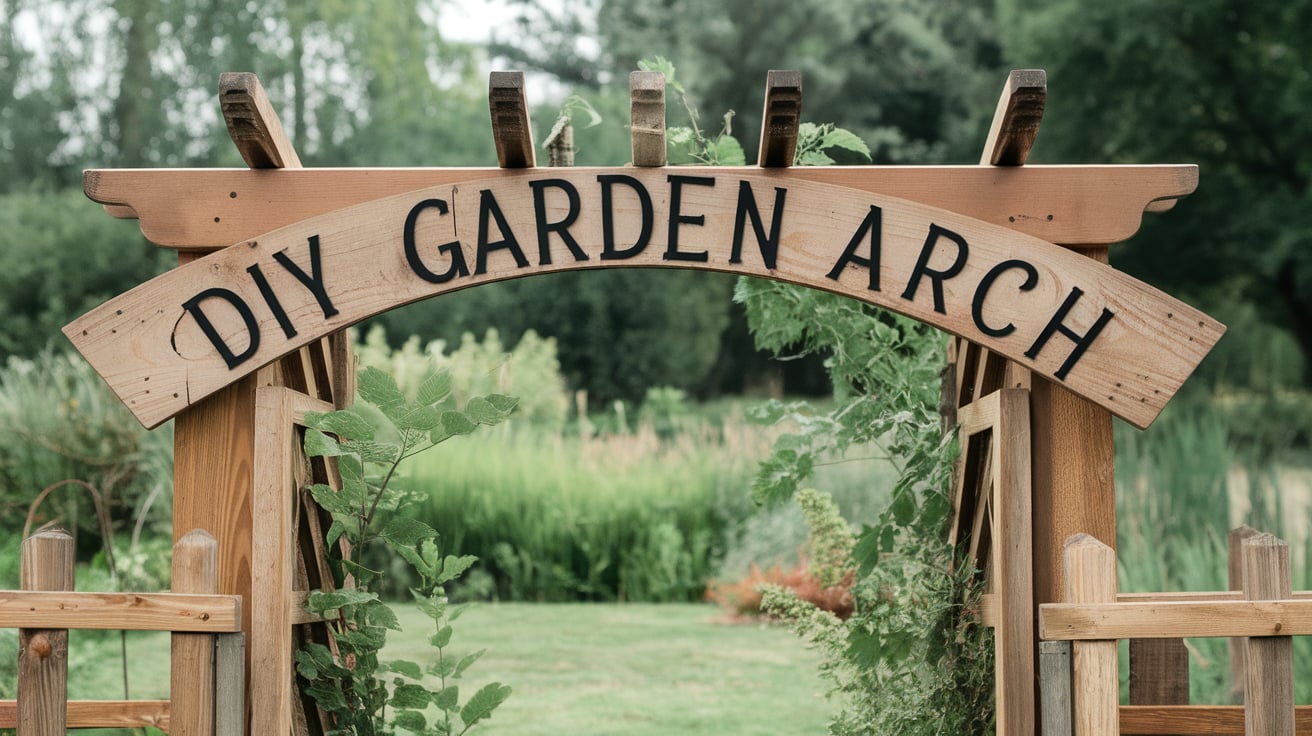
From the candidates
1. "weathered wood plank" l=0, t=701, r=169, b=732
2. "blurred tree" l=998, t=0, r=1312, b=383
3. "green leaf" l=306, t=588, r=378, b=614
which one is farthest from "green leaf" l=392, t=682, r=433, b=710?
"blurred tree" l=998, t=0, r=1312, b=383

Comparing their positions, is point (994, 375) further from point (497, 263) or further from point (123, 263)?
point (123, 263)

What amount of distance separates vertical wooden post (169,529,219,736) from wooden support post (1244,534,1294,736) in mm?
2094

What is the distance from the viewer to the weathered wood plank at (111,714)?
9.16 feet

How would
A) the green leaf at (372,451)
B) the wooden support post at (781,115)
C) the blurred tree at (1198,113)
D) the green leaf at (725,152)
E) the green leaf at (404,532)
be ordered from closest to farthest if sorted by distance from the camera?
the wooden support post at (781,115) < the green leaf at (372,451) < the green leaf at (404,532) < the green leaf at (725,152) < the blurred tree at (1198,113)

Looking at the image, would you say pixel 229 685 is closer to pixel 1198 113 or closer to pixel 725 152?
pixel 725 152

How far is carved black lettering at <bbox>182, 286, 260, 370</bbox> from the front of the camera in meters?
2.66

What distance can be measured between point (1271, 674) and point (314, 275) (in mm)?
2153

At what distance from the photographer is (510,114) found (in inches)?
100.0

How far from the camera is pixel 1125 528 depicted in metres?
6.24

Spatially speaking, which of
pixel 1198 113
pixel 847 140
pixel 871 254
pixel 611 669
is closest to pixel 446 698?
pixel 871 254

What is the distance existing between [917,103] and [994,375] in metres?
22.8

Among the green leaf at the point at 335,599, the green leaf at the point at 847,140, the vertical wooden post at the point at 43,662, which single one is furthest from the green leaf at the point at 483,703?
the green leaf at the point at 847,140

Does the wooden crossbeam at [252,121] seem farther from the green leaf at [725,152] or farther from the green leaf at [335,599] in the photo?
the green leaf at [725,152]

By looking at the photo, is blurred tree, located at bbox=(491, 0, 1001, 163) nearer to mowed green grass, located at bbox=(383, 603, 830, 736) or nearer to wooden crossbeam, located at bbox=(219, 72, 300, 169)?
mowed green grass, located at bbox=(383, 603, 830, 736)
